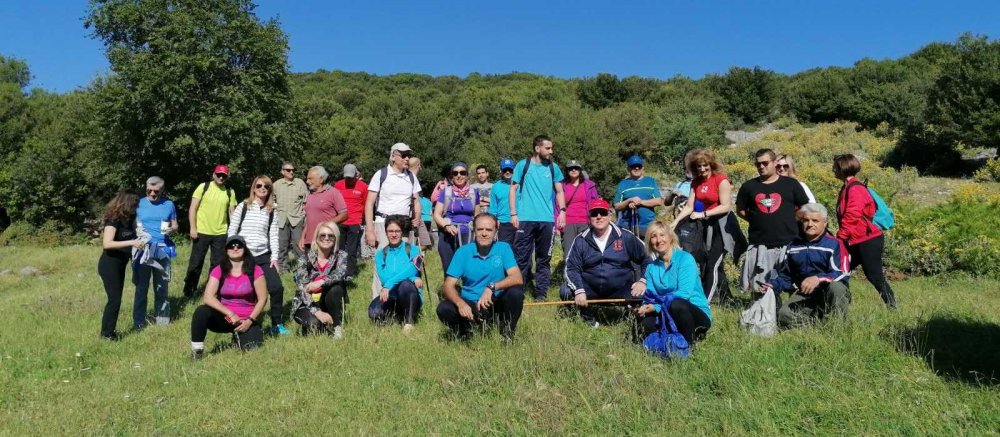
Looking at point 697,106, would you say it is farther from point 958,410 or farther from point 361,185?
point 958,410

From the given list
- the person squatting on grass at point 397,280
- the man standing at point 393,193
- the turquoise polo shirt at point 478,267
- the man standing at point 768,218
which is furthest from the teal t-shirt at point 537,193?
the man standing at point 768,218

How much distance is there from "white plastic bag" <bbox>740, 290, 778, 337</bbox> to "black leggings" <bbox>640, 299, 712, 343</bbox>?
45 centimetres

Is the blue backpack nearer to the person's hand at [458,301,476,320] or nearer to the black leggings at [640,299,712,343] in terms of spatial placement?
the black leggings at [640,299,712,343]

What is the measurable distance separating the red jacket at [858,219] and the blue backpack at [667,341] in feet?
7.18

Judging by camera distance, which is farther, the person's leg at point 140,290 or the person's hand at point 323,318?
the person's leg at point 140,290

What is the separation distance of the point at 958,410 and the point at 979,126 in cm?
2705

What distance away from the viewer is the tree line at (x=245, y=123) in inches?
850

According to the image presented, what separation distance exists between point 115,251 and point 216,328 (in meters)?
1.80

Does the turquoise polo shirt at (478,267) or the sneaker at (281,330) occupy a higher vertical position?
the turquoise polo shirt at (478,267)

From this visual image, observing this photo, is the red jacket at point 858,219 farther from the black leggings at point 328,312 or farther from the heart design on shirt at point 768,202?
the black leggings at point 328,312

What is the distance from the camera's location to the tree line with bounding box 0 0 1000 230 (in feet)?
70.8

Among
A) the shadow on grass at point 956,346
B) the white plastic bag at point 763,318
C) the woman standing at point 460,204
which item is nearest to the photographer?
the shadow on grass at point 956,346

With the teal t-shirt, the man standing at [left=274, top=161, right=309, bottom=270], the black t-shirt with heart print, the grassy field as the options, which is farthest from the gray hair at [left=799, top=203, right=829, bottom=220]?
the man standing at [left=274, top=161, right=309, bottom=270]

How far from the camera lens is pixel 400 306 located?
19.4 feet
